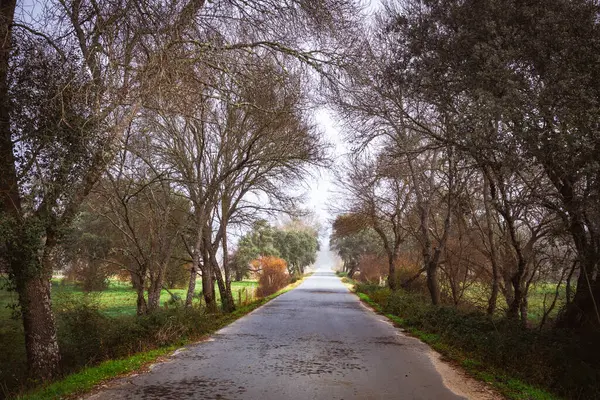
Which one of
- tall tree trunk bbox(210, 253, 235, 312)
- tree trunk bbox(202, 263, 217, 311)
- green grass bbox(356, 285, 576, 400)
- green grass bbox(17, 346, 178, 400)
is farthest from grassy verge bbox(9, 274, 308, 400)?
tall tree trunk bbox(210, 253, 235, 312)

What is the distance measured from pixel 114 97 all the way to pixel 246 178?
39.4ft

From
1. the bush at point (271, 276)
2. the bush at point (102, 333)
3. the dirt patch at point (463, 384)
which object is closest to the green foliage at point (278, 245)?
the bush at point (271, 276)

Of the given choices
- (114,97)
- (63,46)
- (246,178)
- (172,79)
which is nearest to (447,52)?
(172,79)

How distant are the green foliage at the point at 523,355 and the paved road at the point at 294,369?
0.86 m

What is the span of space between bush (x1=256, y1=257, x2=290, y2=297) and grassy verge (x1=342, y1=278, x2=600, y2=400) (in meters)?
22.2

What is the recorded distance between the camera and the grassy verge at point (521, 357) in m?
6.96

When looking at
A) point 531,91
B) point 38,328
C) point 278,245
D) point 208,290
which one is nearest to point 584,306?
point 531,91

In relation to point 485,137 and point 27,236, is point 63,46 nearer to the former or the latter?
point 27,236

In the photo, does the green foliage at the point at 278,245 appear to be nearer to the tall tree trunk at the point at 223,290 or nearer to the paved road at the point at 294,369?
the tall tree trunk at the point at 223,290

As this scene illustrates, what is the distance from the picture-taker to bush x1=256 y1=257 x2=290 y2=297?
3338 centimetres

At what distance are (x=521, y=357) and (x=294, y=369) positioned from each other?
3.96m

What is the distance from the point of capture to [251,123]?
52.0 ft

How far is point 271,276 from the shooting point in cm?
3512

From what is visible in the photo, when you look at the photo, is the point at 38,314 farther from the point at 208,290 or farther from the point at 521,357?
the point at 208,290
